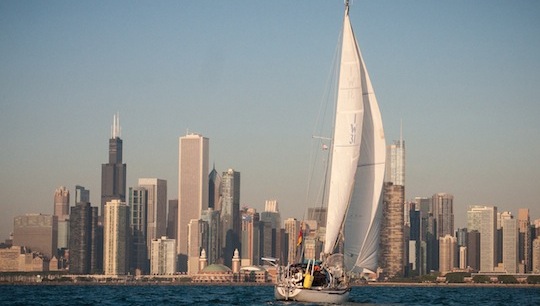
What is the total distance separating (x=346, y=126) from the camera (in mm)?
74500

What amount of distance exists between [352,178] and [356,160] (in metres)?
1.30

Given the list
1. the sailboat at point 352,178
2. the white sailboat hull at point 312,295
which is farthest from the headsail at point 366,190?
the white sailboat hull at point 312,295

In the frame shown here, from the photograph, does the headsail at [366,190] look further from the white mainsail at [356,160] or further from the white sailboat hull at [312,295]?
the white sailboat hull at [312,295]

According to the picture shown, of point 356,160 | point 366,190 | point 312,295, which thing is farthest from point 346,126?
point 312,295

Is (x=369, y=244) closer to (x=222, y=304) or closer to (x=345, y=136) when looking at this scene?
(x=345, y=136)

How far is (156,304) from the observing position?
89750mm

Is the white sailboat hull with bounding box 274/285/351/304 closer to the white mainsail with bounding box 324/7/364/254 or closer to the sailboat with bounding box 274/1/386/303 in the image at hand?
the sailboat with bounding box 274/1/386/303

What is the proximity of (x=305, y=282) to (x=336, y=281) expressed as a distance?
2.89m

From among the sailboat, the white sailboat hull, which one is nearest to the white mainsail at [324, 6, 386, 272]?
the sailboat

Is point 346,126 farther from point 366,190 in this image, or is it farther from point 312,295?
point 312,295

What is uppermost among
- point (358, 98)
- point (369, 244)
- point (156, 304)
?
point (358, 98)

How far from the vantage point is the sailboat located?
74.3 meters

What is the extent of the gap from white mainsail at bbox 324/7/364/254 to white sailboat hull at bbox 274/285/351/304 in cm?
499

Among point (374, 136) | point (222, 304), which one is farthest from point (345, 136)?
point (222, 304)
